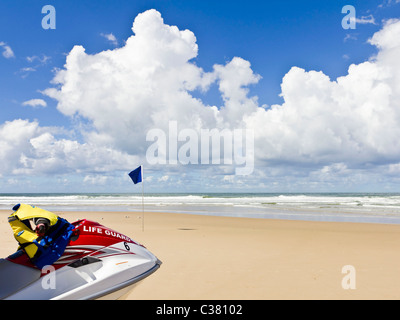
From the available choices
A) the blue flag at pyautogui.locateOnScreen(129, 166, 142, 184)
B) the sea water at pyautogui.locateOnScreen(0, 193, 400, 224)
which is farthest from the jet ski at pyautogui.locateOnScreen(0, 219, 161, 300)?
the sea water at pyautogui.locateOnScreen(0, 193, 400, 224)

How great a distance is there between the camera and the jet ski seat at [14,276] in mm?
3598

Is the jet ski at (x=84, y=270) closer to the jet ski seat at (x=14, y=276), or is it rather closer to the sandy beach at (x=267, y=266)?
the jet ski seat at (x=14, y=276)

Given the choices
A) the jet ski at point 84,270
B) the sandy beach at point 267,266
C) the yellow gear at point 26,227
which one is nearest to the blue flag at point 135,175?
the sandy beach at point 267,266

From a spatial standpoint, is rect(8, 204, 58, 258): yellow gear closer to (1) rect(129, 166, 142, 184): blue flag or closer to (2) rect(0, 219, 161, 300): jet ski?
(2) rect(0, 219, 161, 300): jet ski

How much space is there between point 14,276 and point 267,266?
5.86 m

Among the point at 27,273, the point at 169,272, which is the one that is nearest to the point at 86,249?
the point at 27,273

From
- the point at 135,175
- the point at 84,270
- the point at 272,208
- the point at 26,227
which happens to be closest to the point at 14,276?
the point at 26,227

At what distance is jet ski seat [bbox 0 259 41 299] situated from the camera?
3.60 m

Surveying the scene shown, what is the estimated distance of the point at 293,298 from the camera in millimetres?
5633

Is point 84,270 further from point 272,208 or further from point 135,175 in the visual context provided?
point 272,208

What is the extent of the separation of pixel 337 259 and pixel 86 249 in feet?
23.7

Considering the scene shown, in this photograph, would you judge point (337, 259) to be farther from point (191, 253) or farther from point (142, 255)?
point (142, 255)

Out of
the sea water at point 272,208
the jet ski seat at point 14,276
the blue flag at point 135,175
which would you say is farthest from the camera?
the sea water at point 272,208

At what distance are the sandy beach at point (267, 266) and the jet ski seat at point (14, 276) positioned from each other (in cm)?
228
